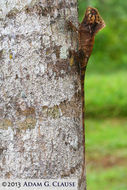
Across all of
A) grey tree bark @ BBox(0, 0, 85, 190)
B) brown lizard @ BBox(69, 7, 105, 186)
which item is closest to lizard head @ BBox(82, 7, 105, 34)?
brown lizard @ BBox(69, 7, 105, 186)

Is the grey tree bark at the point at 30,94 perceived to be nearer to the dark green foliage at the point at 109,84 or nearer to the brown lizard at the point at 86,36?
the brown lizard at the point at 86,36

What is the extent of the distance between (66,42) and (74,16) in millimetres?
130

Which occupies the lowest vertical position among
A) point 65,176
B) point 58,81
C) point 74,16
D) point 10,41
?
point 65,176

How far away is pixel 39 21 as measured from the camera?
1.34 meters

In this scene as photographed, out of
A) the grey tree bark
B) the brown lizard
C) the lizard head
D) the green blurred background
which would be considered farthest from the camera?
the green blurred background

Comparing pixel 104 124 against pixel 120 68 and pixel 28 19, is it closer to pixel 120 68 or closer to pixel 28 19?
pixel 120 68

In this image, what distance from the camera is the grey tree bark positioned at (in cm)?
133

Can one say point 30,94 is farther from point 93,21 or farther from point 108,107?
point 108,107

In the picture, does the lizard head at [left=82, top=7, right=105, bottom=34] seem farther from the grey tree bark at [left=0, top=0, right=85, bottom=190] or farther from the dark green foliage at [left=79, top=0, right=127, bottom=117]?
the dark green foliage at [left=79, top=0, right=127, bottom=117]

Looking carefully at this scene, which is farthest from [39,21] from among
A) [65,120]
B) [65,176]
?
[65,176]

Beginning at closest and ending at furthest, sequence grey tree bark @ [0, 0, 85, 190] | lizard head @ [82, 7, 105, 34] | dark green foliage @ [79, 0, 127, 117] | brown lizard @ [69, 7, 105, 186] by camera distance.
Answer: grey tree bark @ [0, 0, 85, 190], brown lizard @ [69, 7, 105, 186], lizard head @ [82, 7, 105, 34], dark green foliage @ [79, 0, 127, 117]

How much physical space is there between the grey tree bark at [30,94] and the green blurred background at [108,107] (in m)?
2.17

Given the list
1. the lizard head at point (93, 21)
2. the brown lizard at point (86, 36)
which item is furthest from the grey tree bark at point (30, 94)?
the lizard head at point (93, 21)

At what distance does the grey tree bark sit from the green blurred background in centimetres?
217
